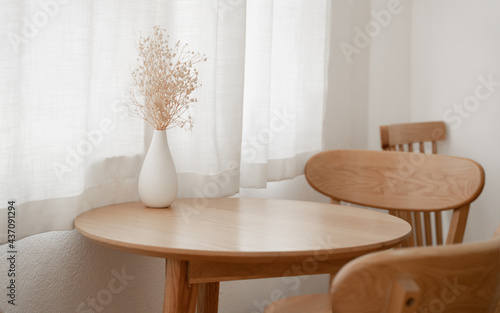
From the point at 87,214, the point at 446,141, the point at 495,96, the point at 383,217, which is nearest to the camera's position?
the point at 87,214

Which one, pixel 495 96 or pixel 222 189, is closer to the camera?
pixel 222 189

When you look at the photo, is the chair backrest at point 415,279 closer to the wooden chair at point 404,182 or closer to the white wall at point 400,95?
the wooden chair at point 404,182

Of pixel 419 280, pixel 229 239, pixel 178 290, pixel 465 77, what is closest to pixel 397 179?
pixel 465 77

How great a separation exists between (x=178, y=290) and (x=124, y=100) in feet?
2.05

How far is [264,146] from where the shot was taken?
1.99m

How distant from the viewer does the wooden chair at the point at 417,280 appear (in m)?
0.75

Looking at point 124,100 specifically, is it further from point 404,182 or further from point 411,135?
point 411,135

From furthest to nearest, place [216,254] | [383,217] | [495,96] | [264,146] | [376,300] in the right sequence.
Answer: [495,96] → [264,146] → [383,217] → [216,254] → [376,300]

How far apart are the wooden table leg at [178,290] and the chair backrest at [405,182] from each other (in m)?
0.90

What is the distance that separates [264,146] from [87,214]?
0.73 meters

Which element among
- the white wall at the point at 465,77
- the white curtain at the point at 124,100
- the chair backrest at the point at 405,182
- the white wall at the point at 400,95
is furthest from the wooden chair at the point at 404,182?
the white wall at the point at 465,77

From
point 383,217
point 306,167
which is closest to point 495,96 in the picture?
point 306,167

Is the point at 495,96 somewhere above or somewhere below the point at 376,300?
above

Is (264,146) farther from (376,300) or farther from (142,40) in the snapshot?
(376,300)
